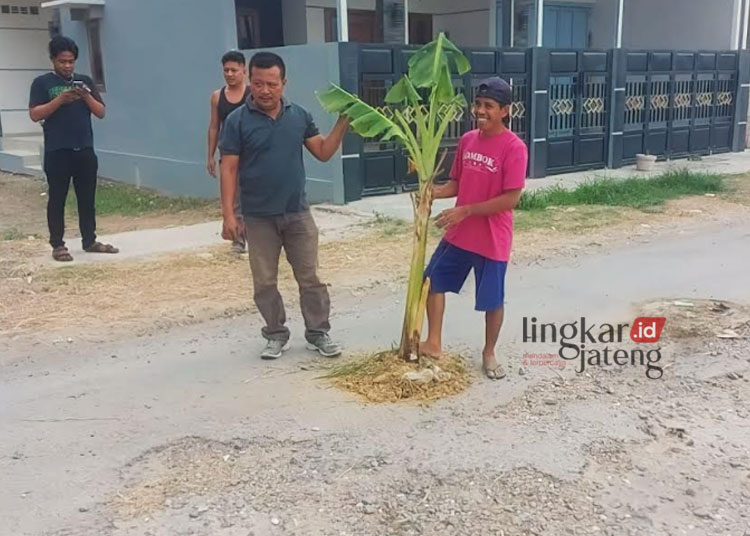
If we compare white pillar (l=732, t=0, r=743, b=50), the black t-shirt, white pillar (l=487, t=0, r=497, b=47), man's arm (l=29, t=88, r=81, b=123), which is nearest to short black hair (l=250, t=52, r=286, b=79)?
man's arm (l=29, t=88, r=81, b=123)

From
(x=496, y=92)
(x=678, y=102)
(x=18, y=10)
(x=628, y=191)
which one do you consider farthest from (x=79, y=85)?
(x=678, y=102)

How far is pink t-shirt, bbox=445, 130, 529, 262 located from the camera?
4.14 meters

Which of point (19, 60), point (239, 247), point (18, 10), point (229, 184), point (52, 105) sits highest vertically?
point (18, 10)

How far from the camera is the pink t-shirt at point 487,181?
4.14m

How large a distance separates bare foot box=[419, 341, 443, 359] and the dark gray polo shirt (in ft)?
3.72

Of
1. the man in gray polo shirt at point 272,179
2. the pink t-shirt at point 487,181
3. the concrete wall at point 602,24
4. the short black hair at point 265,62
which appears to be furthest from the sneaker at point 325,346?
the concrete wall at point 602,24

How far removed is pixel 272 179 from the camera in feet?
14.9

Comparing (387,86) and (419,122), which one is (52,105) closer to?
(419,122)

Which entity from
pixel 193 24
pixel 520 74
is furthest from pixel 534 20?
pixel 193 24

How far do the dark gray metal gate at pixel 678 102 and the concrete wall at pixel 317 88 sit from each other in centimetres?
615

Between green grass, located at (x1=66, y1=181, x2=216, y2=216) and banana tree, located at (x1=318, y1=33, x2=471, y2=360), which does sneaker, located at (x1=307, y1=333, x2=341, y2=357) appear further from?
green grass, located at (x1=66, y1=181, x2=216, y2=216)

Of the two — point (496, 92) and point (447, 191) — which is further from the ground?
point (496, 92)

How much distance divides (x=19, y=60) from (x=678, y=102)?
13.5m

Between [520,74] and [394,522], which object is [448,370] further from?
[520,74]
